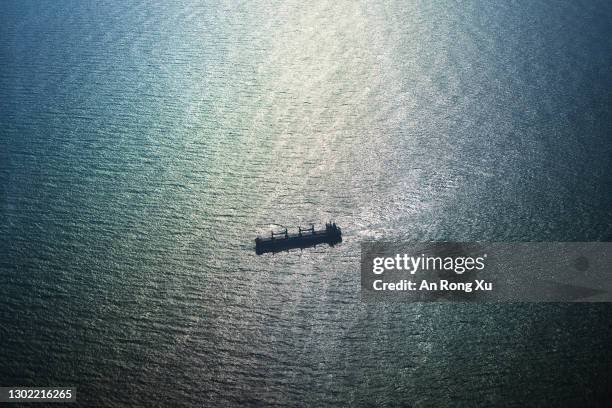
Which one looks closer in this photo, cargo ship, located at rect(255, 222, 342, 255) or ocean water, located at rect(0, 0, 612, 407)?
ocean water, located at rect(0, 0, 612, 407)

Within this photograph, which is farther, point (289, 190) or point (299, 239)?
point (289, 190)

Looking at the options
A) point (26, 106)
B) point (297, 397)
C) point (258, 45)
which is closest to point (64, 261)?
point (297, 397)

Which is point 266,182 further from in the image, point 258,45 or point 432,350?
point 258,45

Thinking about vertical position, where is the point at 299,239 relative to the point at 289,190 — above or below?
below

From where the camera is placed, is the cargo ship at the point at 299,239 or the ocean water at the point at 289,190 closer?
the ocean water at the point at 289,190
